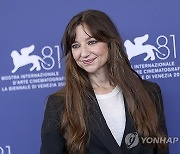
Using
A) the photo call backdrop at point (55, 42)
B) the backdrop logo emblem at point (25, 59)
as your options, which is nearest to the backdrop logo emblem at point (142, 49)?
the photo call backdrop at point (55, 42)

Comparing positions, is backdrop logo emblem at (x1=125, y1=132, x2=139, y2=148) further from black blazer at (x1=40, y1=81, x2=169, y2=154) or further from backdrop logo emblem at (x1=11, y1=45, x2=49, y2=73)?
backdrop logo emblem at (x1=11, y1=45, x2=49, y2=73)

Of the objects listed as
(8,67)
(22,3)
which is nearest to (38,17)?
(22,3)

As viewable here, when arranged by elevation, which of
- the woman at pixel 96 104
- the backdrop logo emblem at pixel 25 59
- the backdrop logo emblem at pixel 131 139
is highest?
the backdrop logo emblem at pixel 25 59

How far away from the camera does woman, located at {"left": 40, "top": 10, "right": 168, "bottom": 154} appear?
3.88 ft

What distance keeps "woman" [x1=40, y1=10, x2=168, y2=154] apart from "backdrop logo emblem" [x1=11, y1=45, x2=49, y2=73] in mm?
359

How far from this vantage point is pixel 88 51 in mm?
1194

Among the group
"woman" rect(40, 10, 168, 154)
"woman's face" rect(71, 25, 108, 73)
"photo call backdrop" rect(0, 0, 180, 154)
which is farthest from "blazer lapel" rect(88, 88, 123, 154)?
"photo call backdrop" rect(0, 0, 180, 154)

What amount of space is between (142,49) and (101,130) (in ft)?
1.79

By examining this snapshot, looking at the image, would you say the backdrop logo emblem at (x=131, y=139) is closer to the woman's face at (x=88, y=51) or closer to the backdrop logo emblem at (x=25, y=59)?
the woman's face at (x=88, y=51)

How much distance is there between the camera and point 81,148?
1.18 metres

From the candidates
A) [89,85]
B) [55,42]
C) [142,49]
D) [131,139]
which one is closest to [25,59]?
[55,42]

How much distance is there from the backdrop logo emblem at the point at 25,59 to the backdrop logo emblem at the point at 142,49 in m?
0.41

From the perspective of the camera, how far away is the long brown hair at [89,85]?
3.87 ft

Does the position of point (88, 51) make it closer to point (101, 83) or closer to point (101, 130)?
point (101, 83)
